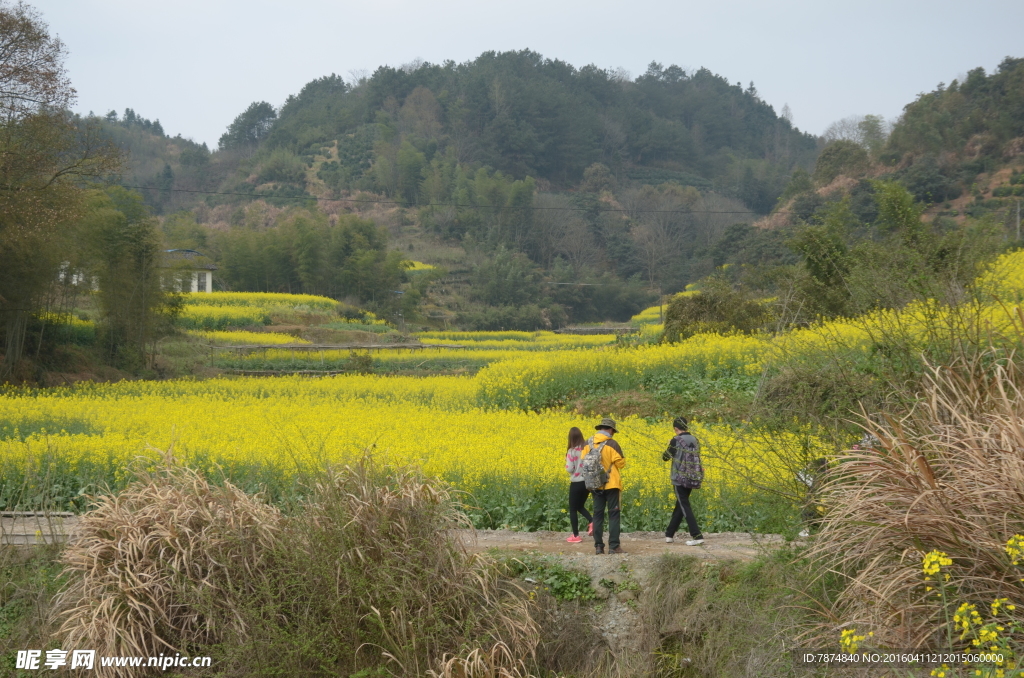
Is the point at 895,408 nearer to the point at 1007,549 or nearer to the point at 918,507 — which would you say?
the point at 918,507

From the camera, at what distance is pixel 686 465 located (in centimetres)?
736

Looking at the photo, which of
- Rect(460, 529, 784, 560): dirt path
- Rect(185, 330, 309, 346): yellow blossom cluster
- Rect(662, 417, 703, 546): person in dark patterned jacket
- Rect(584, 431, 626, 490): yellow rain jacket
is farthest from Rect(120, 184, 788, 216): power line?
Rect(584, 431, 626, 490): yellow rain jacket

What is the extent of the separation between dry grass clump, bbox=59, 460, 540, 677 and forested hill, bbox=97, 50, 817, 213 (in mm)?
77587

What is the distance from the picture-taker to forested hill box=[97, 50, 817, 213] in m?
91.6

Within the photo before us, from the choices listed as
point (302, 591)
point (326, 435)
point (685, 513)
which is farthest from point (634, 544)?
point (326, 435)

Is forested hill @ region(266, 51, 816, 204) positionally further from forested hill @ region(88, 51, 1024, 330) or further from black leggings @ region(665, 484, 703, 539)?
black leggings @ region(665, 484, 703, 539)

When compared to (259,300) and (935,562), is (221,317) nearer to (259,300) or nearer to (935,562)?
(259,300)

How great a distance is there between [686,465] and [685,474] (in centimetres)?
8

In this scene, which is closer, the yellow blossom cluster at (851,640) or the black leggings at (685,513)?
the yellow blossom cluster at (851,640)

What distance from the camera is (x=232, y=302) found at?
4297cm

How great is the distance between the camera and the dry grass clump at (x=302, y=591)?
221 inches

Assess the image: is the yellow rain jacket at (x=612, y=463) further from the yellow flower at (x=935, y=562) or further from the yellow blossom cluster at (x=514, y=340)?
the yellow blossom cluster at (x=514, y=340)

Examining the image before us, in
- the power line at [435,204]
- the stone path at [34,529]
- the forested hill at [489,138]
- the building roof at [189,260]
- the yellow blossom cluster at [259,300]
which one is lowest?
the stone path at [34,529]

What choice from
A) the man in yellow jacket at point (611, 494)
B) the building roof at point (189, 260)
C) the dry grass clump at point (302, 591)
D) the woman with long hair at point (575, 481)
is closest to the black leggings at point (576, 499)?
the woman with long hair at point (575, 481)
